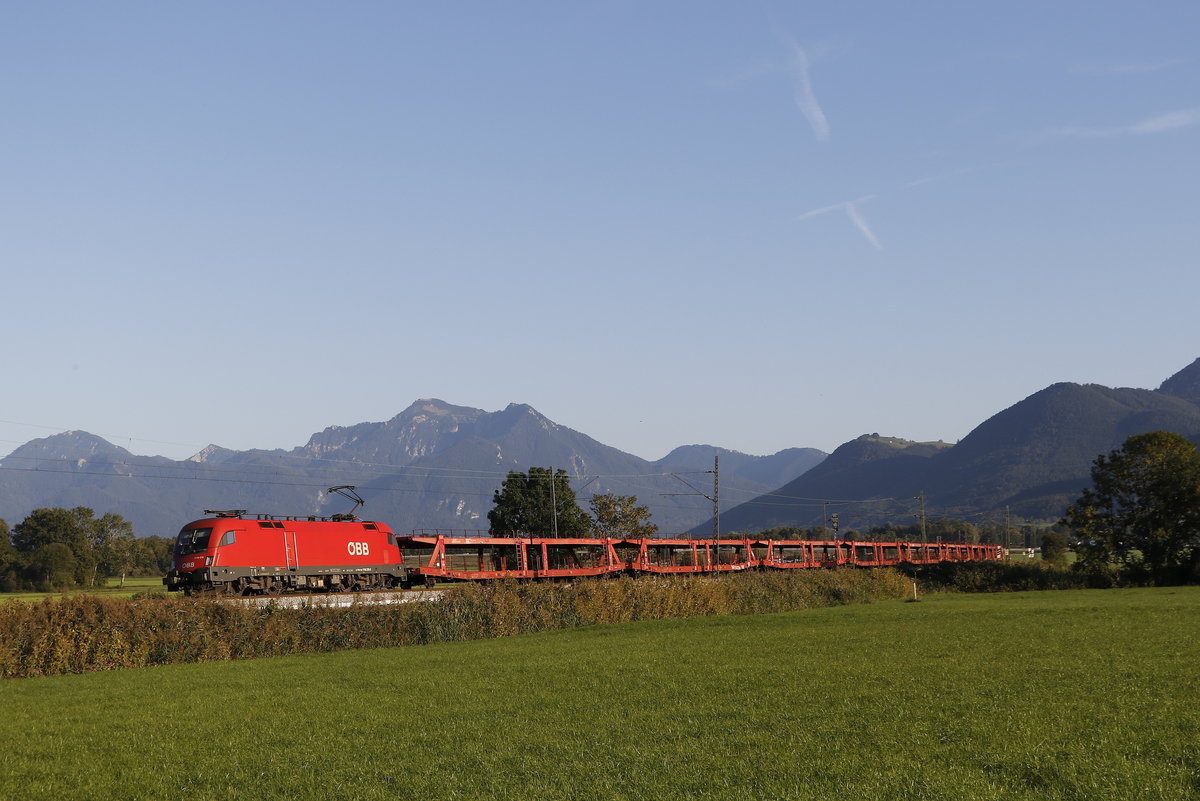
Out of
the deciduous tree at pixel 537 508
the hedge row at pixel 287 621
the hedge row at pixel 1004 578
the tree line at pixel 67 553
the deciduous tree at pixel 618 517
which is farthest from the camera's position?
the deciduous tree at pixel 618 517

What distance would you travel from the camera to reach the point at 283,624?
1455 inches

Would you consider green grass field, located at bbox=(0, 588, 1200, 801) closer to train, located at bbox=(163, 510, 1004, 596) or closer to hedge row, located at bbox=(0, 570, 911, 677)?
hedge row, located at bbox=(0, 570, 911, 677)

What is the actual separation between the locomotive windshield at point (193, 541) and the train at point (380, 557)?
59 mm

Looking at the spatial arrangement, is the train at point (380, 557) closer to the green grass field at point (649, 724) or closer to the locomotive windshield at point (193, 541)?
the locomotive windshield at point (193, 541)

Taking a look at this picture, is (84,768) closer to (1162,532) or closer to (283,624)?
(283,624)

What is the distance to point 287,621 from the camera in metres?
37.2

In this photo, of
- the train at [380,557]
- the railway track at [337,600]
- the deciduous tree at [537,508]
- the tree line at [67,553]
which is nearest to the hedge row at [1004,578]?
the train at [380,557]

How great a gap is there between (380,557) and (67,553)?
79.0m

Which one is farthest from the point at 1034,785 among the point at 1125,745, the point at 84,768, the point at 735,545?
the point at 735,545

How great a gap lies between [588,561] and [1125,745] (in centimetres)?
6063

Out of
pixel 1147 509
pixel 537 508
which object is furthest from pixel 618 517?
pixel 1147 509

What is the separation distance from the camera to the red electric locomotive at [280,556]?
175ft

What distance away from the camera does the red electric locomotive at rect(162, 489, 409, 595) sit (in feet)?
175

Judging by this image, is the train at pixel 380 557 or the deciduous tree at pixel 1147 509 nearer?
the train at pixel 380 557
